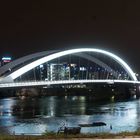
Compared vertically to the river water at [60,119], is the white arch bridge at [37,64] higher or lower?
higher

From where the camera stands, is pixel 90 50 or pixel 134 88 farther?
pixel 134 88

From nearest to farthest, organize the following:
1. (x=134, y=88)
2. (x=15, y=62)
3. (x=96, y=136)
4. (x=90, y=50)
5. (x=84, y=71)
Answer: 1. (x=96, y=136)
2. (x=15, y=62)
3. (x=90, y=50)
4. (x=84, y=71)
5. (x=134, y=88)

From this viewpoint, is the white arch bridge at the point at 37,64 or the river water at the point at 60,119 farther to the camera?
the white arch bridge at the point at 37,64

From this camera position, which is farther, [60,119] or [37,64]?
[37,64]

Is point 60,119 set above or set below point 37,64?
below

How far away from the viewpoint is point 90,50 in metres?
74.2

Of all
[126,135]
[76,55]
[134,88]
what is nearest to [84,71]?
[76,55]

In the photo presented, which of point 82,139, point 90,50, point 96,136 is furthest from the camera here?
point 90,50

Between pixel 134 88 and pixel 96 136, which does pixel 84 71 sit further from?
pixel 96 136

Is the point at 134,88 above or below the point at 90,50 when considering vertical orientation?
below

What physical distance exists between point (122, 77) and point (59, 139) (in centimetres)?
8270

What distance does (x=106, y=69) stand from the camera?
3548 inches

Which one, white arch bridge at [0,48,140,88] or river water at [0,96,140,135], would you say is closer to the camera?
river water at [0,96,140,135]

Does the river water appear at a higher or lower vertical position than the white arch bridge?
lower
